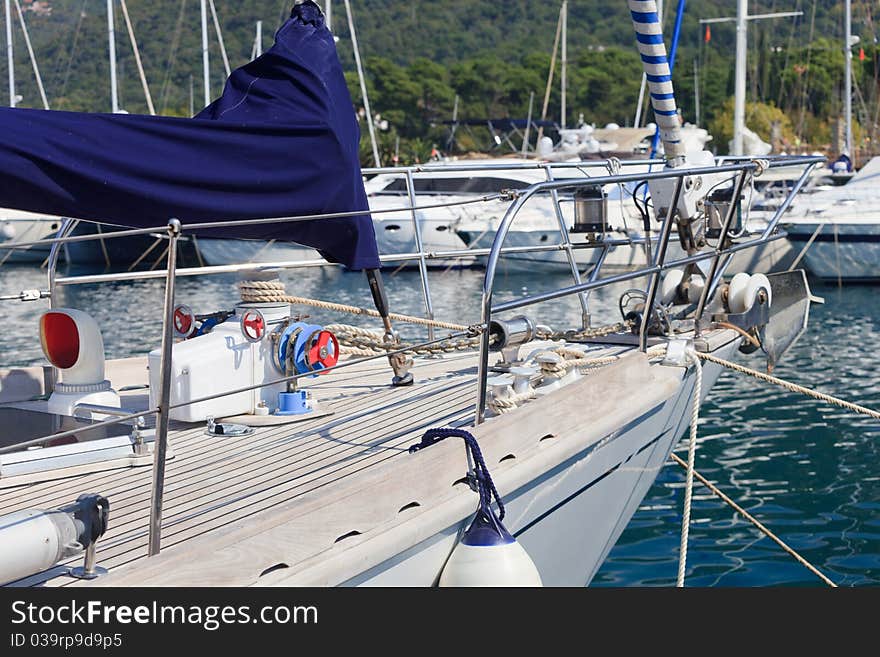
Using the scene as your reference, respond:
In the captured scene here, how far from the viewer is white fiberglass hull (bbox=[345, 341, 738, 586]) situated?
123 inches

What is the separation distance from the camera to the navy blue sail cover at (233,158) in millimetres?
3279

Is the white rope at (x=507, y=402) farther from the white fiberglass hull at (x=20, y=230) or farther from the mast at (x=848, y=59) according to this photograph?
the mast at (x=848, y=59)

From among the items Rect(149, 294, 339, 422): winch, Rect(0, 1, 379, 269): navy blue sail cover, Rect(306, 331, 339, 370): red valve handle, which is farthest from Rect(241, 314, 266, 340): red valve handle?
Rect(0, 1, 379, 269): navy blue sail cover

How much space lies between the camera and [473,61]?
233 ft

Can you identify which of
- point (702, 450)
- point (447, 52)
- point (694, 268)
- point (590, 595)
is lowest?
point (702, 450)

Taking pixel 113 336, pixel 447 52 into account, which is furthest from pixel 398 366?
pixel 447 52

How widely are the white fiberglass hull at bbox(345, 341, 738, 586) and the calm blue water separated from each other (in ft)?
4.45

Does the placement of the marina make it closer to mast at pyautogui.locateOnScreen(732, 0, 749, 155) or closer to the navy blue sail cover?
the navy blue sail cover

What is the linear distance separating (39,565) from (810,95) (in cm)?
6930

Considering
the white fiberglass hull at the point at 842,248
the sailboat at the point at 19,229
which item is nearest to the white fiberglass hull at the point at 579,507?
the white fiberglass hull at the point at 842,248

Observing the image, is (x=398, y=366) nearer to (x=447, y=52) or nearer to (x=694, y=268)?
(x=694, y=268)

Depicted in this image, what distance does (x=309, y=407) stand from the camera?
4.46 metres

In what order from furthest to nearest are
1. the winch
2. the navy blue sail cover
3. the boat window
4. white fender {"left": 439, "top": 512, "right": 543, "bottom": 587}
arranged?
the boat window < the winch < the navy blue sail cover < white fender {"left": 439, "top": 512, "right": 543, "bottom": 587}

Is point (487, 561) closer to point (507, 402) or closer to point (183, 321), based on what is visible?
point (507, 402)
